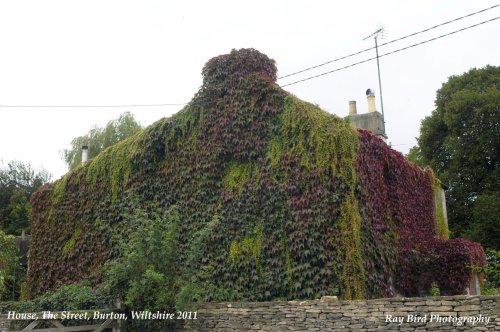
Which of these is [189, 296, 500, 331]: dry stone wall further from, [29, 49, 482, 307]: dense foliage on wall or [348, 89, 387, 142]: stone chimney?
[348, 89, 387, 142]: stone chimney

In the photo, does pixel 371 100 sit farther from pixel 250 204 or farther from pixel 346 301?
pixel 346 301

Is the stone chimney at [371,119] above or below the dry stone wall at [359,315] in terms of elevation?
above

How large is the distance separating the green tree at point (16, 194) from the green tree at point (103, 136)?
15.1 feet

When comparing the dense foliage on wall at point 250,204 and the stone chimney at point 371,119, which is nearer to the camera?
the dense foliage on wall at point 250,204

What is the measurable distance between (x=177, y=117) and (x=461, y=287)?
351 inches

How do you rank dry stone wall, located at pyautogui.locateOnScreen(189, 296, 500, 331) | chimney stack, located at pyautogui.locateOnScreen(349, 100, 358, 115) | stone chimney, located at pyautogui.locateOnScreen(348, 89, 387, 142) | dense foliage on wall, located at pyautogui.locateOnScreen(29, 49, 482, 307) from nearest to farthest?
dry stone wall, located at pyautogui.locateOnScreen(189, 296, 500, 331) → dense foliage on wall, located at pyautogui.locateOnScreen(29, 49, 482, 307) → stone chimney, located at pyautogui.locateOnScreen(348, 89, 387, 142) → chimney stack, located at pyautogui.locateOnScreen(349, 100, 358, 115)

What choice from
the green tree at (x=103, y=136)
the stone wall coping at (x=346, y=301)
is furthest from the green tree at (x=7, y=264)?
the stone wall coping at (x=346, y=301)

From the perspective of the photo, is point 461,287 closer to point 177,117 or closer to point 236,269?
point 236,269

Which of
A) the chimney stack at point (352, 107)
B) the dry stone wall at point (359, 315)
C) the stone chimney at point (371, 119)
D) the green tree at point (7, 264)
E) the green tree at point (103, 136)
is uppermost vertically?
the green tree at point (103, 136)

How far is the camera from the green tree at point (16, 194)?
3406 centimetres

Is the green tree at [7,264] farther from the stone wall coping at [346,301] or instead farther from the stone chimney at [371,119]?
the stone chimney at [371,119]

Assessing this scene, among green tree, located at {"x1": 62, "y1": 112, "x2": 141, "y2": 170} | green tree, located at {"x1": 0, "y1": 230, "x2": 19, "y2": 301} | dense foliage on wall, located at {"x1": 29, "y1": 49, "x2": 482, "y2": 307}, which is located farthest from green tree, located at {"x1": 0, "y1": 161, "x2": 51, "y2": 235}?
dense foliage on wall, located at {"x1": 29, "y1": 49, "x2": 482, "y2": 307}

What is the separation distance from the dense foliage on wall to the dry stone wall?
93 centimetres

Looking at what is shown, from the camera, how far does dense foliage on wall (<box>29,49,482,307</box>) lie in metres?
11.4
